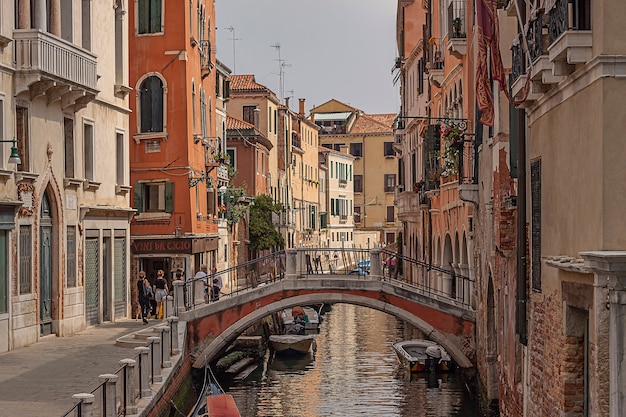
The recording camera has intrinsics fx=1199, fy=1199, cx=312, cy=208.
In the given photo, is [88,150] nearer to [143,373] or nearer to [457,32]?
[457,32]

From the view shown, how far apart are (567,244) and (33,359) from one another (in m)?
11.6

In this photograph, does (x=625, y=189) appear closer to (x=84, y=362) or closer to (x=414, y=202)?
(x=84, y=362)

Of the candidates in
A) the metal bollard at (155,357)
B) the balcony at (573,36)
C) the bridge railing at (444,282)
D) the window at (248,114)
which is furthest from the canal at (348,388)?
the window at (248,114)

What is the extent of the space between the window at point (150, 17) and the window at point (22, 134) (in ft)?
38.2

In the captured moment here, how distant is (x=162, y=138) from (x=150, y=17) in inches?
133

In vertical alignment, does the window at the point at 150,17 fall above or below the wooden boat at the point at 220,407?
above

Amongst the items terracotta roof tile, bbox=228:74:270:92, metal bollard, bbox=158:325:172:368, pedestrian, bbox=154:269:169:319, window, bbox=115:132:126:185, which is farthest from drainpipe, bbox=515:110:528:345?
terracotta roof tile, bbox=228:74:270:92

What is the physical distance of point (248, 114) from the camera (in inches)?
2112

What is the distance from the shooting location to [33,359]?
65.0ft

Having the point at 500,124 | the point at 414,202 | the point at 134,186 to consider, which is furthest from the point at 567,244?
the point at 414,202

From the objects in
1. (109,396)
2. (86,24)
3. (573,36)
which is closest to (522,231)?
(573,36)

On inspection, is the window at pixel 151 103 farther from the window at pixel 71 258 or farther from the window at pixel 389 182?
the window at pixel 389 182

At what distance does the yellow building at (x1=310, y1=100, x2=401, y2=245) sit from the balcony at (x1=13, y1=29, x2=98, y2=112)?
201ft

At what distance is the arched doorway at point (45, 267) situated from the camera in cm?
2257
